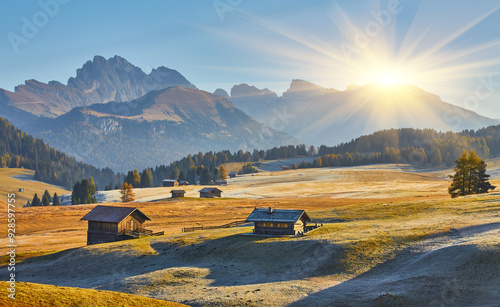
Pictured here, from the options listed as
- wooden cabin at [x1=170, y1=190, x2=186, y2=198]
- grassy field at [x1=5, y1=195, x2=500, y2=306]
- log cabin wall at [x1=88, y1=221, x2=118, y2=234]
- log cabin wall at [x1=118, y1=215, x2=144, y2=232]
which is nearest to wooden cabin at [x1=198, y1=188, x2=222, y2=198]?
wooden cabin at [x1=170, y1=190, x2=186, y2=198]

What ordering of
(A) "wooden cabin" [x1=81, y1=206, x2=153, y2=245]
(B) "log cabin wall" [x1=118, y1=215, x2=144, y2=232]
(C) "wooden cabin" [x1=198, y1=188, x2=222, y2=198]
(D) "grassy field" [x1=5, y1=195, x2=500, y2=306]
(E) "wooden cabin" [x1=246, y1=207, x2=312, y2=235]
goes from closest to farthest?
(D) "grassy field" [x1=5, y1=195, x2=500, y2=306]
(E) "wooden cabin" [x1=246, y1=207, x2=312, y2=235]
(A) "wooden cabin" [x1=81, y1=206, x2=153, y2=245]
(B) "log cabin wall" [x1=118, y1=215, x2=144, y2=232]
(C) "wooden cabin" [x1=198, y1=188, x2=222, y2=198]

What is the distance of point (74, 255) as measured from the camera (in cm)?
5791

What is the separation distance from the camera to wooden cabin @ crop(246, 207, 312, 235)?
5969 centimetres

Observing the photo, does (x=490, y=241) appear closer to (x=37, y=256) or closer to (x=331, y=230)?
(x=331, y=230)

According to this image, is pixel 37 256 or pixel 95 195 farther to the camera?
pixel 95 195

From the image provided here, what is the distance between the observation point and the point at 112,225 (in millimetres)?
69938

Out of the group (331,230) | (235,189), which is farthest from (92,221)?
(235,189)

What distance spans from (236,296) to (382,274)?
15275 millimetres

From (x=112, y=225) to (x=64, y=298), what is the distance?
142 feet

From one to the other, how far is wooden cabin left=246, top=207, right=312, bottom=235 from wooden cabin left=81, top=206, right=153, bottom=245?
23431 millimetres

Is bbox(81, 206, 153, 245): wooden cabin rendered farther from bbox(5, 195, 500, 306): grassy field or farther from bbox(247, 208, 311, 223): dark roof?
bbox(247, 208, 311, 223): dark roof

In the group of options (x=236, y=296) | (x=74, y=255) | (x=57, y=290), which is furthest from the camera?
(x=74, y=255)

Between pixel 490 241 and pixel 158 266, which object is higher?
pixel 490 241

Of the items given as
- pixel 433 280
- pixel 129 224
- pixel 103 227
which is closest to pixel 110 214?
pixel 103 227
